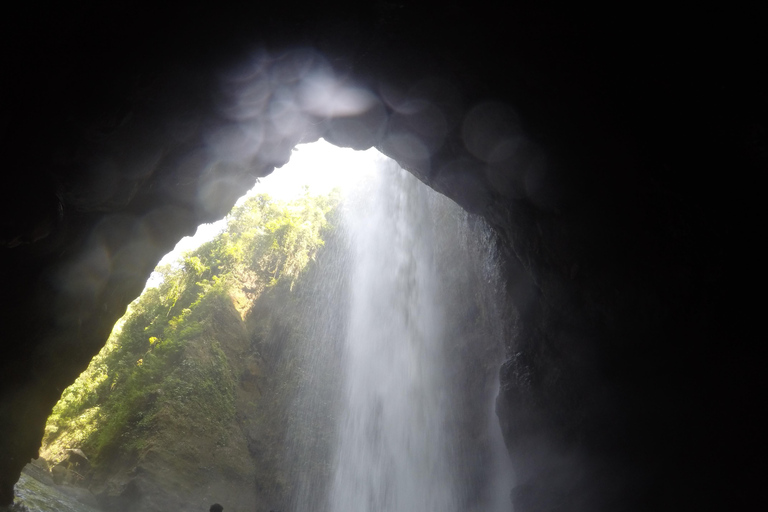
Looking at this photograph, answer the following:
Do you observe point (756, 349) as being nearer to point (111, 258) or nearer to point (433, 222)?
point (111, 258)

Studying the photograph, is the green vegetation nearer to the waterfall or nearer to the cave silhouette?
the waterfall

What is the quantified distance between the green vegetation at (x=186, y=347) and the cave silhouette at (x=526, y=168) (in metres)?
6.68

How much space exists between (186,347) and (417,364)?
8.88m

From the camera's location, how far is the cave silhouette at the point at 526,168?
4012 mm

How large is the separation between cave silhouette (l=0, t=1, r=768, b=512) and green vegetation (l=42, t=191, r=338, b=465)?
6681 millimetres

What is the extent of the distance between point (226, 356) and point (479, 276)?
10.7m

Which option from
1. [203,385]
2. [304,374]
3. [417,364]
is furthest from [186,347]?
[417,364]

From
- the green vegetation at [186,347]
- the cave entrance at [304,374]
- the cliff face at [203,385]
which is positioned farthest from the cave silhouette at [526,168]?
the green vegetation at [186,347]

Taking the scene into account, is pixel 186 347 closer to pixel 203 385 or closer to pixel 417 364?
pixel 203 385

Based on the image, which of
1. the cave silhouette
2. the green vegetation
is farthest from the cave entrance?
→ the cave silhouette

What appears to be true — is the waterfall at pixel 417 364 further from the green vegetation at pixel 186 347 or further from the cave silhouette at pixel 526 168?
the green vegetation at pixel 186 347

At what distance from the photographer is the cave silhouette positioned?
158 inches

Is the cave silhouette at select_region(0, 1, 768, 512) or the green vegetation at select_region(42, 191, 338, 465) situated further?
the green vegetation at select_region(42, 191, 338, 465)

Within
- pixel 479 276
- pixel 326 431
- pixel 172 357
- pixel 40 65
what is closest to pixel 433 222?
pixel 479 276
